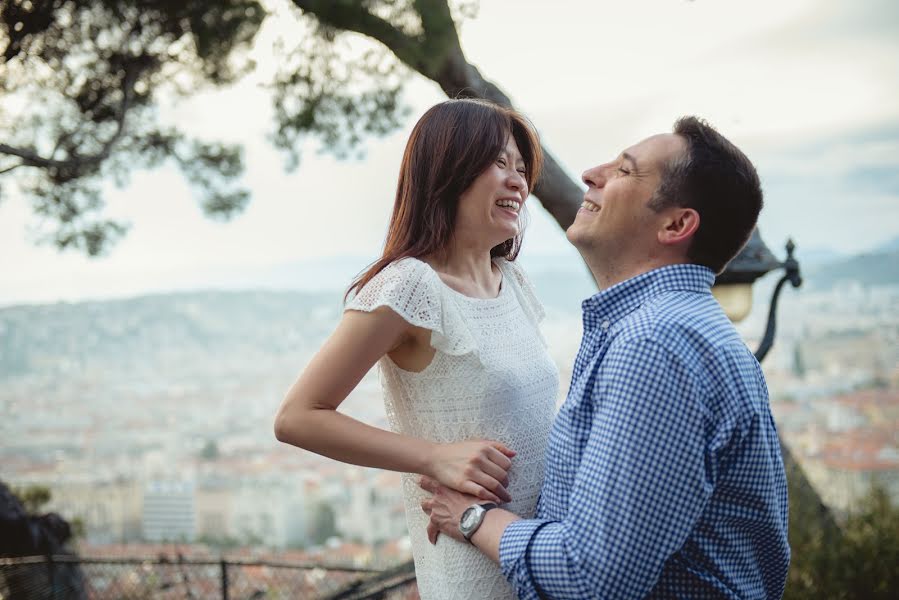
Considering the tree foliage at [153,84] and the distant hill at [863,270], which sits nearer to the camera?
the tree foliage at [153,84]

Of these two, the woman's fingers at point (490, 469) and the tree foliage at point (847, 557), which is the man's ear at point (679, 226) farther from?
the tree foliage at point (847, 557)

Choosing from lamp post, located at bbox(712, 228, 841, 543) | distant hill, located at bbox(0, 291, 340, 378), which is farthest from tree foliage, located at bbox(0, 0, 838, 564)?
distant hill, located at bbox(0, 291, 340, 378)

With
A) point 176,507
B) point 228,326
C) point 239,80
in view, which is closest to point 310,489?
point 176,507

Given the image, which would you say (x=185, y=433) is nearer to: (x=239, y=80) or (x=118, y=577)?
(x=118, y=577)

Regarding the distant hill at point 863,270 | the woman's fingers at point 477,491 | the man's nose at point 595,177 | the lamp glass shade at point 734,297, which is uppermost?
the man's nose at point 595,177

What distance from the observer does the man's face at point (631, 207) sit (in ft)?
4.23

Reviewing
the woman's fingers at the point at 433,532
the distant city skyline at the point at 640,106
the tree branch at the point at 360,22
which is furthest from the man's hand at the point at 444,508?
the tree branch at the point at 360,22

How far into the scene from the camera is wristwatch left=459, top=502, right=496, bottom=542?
129 cm

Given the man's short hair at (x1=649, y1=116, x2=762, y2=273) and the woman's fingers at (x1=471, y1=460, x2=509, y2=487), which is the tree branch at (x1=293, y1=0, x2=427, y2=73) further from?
the woman's fingers at (x1=471, y1=460, x2=509, y2=487)

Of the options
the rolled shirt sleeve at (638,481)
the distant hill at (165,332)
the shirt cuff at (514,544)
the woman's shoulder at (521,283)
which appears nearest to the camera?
the rolled shirt sleeve at (638,481)

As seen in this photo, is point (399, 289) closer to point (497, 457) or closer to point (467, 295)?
point (467, 295)

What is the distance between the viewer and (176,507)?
9133 mm

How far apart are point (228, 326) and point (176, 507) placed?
2.55 m

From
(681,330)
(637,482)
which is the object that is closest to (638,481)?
(637,482)
